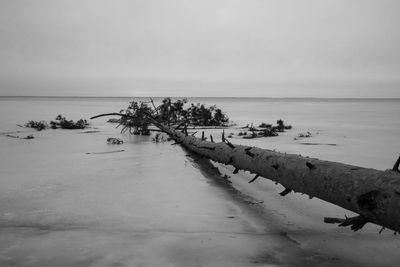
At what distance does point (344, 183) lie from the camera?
2793mm

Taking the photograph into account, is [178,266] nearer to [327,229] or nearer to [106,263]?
[106,263]

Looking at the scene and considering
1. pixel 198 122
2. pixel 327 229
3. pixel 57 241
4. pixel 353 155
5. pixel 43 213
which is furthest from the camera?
pixel 198 122

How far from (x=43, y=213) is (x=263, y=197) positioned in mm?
2742

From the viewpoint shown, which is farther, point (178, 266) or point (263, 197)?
point (263, 197)

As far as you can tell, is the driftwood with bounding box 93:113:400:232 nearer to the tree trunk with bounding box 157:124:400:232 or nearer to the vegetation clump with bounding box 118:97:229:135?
the tree trunk with bounding box 157:124:400:232

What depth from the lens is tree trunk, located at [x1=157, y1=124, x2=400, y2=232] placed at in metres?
2.36

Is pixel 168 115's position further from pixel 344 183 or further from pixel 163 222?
pixel 344 183

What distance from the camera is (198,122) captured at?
57.7 feet

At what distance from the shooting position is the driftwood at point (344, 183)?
7.75 ft

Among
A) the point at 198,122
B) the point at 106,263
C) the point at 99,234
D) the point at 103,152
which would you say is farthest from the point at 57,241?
the point at 198,122

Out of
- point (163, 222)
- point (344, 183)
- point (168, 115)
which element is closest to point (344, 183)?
point (344, 183)

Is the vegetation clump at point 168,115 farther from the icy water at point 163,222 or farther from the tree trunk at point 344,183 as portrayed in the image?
the tree trunk at point 344,183

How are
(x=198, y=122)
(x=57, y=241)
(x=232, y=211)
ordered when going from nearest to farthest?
1. (x=57, y=241)
2. (x=232, y=211)
3. (x=198, y=122)

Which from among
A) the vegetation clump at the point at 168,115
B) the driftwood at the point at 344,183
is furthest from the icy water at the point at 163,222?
the vegetation clump at the point at 168,115
